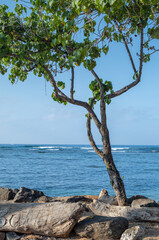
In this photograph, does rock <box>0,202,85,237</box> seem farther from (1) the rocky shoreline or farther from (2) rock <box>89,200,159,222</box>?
(2) rock <box>89,200,159,222</box>

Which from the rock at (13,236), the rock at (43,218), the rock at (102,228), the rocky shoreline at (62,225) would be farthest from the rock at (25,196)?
the rock at (102,228)

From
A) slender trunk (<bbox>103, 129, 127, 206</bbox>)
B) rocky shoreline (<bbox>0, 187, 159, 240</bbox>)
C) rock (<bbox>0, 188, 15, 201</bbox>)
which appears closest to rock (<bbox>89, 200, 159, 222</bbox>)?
rocky shoreline (<bbox>0, 187, 159, 240</bbox>)

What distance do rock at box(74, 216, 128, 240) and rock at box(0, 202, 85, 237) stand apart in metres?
0.22

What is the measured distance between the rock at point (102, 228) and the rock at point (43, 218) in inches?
8.8

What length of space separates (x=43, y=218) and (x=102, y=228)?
1.19 meters

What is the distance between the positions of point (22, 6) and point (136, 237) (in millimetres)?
6210

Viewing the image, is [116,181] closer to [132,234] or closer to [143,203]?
[143,203]

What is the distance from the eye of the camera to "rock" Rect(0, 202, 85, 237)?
531 cm

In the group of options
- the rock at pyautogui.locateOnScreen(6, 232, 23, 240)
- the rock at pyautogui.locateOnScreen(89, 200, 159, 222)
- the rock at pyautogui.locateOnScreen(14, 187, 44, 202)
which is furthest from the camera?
the rock at pyautogui.locateOnScreen(14, 187, 44, 202)

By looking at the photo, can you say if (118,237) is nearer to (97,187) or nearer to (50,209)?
(50,209)

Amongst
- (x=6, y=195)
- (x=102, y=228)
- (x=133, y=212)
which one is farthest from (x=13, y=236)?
(x=6, y=195)

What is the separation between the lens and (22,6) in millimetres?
7273

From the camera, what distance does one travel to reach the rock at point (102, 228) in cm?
526

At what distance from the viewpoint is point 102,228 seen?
5.30m
